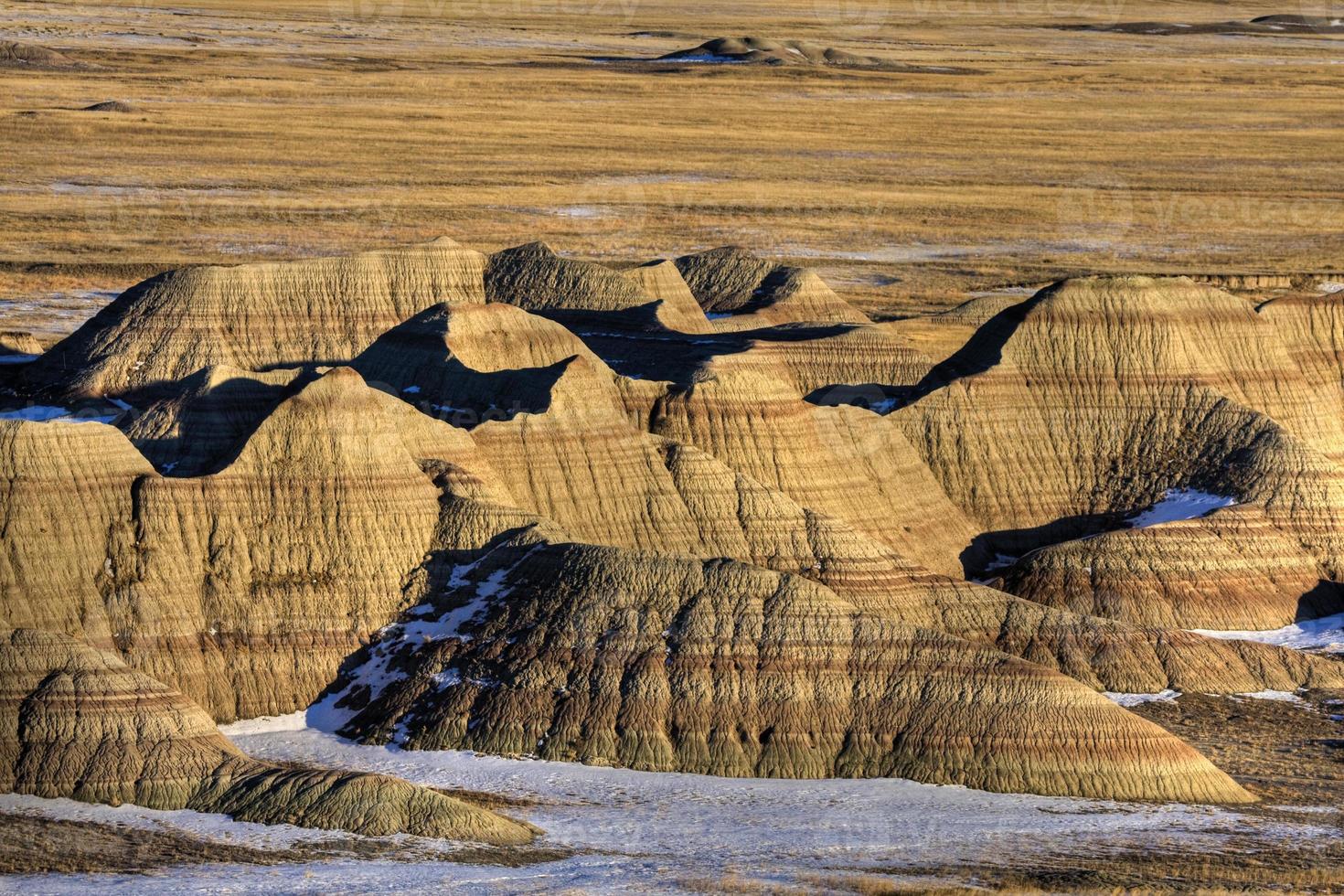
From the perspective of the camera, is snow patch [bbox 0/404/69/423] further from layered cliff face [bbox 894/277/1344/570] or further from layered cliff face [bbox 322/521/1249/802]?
layered cliff face [bbox 322/521/1249/802]

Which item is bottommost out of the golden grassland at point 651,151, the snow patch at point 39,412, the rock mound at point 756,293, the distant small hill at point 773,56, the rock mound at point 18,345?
the snow patch at point 39,412

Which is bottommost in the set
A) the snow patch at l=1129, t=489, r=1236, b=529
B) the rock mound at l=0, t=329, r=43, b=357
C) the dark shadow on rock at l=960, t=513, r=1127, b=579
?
the dark shadow on rock at l=960, t=513, r=1127, b=579

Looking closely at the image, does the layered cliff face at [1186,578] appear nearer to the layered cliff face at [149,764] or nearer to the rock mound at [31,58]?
the layered cliff face at [149,764]

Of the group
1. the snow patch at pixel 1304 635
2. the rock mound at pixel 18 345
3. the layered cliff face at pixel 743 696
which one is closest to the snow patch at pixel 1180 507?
the snow patch at pixel 1304 635

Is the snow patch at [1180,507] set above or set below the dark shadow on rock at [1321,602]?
above

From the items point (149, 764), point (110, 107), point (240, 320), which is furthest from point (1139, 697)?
point (110, 107)

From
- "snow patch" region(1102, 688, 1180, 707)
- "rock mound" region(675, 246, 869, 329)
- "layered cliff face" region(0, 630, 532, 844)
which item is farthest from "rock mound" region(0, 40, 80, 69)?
"layered cliff face" region(0, 630, 532, 844)

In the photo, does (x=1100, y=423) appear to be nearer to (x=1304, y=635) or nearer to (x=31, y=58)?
(x=1304, y=635)
